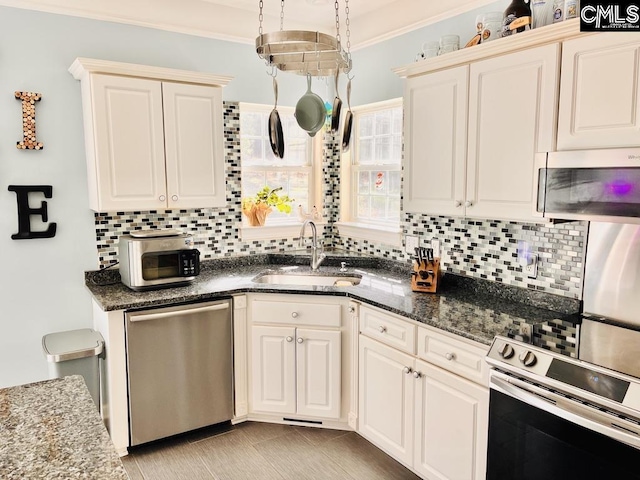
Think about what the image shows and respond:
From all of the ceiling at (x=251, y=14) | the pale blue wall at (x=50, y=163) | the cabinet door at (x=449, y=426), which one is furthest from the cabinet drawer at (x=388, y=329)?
the ceiling at (x=251, y=14)

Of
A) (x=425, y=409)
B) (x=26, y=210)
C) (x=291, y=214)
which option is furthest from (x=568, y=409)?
(x=26, y=210)

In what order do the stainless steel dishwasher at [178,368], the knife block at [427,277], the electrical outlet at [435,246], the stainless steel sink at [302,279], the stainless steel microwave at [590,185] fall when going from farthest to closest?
the stainless steel sink at [302,279]
the electrical outlet at [435,246]
the knife block at [427,277]
the stainless steel dishwasher at [178,368]
the stainless steel microwave at [590,185]

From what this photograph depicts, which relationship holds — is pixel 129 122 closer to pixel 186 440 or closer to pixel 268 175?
pixel 268 175

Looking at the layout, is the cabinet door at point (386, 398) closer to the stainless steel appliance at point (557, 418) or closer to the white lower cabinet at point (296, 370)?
the white lower cabinet at point (296, 370)

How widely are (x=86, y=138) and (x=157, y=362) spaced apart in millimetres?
1425

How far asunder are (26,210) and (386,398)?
2.34 metres

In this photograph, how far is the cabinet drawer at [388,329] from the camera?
2451 mm

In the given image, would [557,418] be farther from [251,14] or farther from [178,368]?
[251,14]

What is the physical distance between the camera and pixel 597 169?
6.14 feet

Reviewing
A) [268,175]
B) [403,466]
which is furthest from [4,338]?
[403,466]

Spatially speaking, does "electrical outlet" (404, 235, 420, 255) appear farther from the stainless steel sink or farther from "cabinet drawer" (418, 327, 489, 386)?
"cabinet drawer" (418, 327, 489, 386)

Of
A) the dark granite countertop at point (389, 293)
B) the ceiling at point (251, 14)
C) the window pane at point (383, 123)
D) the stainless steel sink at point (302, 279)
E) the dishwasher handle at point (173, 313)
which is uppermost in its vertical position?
the ceiling at point (251, 14)

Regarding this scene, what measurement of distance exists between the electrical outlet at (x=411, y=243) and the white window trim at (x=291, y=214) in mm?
911

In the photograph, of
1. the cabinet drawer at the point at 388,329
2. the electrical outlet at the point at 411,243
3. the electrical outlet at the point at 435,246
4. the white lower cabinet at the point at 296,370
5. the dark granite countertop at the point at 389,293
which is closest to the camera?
the dark granite countertop at the point at 389,293
